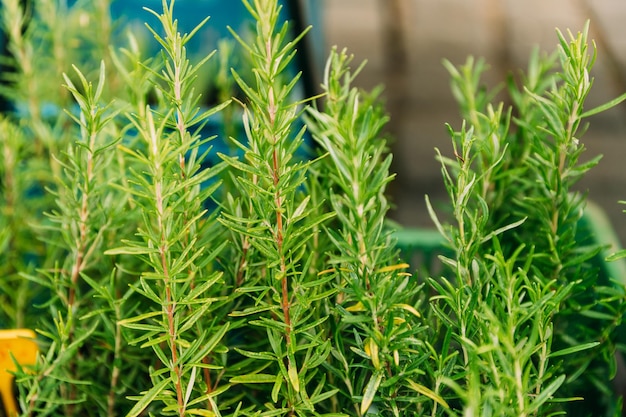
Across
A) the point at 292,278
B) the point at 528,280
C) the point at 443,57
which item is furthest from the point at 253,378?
the point at 443,57

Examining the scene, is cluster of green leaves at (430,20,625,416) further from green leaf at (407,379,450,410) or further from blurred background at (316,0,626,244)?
blurred background at (316,0,626,244)

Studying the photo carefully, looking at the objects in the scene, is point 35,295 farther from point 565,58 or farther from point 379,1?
point 379,1

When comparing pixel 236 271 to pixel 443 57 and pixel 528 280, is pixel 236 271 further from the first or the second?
pixel 443 57

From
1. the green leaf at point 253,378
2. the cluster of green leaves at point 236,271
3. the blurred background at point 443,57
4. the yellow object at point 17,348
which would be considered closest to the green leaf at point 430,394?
the cluster of green leaves at point 236,271

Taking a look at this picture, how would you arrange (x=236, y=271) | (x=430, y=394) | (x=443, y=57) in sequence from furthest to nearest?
(x=443, y=57) < (x=236, y=271) < (x=430, y=394)

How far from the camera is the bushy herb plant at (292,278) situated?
0.47m

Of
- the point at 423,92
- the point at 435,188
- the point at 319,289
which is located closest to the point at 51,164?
the point at 319,289

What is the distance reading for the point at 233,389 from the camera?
2.10 feet

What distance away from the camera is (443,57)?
211 centimetres

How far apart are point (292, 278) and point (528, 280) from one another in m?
0.18

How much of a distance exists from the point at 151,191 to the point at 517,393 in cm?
27

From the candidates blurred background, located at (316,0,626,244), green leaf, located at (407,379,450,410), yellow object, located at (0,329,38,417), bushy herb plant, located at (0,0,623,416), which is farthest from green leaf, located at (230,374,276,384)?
blurred background, located at (316,0,626,244)

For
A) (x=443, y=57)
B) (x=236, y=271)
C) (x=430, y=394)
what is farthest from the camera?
(x=443, y=57)

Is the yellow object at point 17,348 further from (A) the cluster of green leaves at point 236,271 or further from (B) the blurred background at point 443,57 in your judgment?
(B) the blurred background at point 443,57
